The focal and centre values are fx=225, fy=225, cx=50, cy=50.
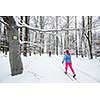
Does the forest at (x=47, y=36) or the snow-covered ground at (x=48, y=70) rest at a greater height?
the forest at (x=47, y=36)

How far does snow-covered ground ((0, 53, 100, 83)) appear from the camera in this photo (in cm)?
343

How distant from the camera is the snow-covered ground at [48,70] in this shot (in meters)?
3.43

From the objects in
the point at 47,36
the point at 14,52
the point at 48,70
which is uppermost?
the point at 47,36

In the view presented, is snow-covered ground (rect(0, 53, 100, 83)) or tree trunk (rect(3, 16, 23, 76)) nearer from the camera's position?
snow-covered ground (rect(0, 53, 100, 83))

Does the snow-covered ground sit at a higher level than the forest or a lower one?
lower

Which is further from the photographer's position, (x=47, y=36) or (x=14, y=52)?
(x=47, y=36)

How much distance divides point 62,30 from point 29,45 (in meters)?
0.60

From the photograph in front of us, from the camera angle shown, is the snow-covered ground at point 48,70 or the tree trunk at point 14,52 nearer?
the snow-covered ground at point 48,70

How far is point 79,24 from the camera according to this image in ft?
12.3

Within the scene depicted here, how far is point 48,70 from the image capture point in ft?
11.7
